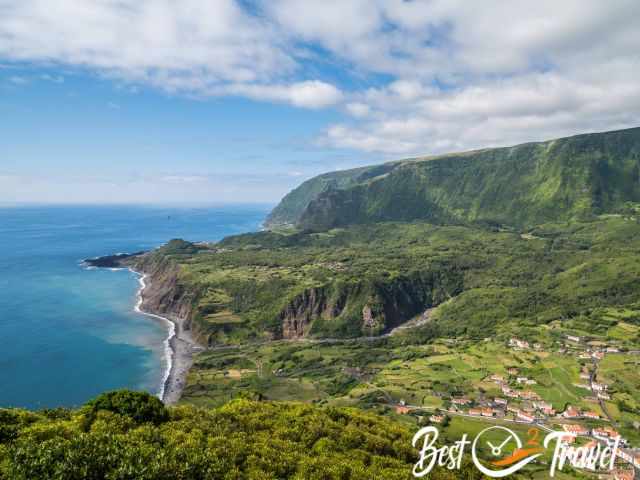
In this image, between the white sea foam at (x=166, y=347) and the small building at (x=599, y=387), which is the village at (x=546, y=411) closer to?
the small building at (x=599, y=387)

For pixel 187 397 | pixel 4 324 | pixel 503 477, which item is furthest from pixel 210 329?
pixel 503 477

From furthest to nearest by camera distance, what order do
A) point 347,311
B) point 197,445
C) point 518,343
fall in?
1. point 347,311
2. point 518,343
3. point 197,445

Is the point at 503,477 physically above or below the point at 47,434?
below

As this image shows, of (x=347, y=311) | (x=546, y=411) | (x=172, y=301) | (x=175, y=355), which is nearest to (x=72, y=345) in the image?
(x=175, y=355)

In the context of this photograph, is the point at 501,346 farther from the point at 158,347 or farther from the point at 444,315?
the point at 158,347

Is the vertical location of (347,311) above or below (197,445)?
below

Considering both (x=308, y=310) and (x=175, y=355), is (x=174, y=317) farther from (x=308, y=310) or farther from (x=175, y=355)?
(x=308, y=310)

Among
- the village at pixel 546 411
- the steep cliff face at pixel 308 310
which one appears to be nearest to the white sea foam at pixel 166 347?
the steep cliff face at pixel 308 310
